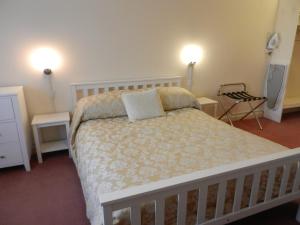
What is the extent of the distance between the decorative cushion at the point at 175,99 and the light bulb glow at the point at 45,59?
1251 millimetres

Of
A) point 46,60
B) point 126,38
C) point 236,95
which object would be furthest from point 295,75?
point 46,60

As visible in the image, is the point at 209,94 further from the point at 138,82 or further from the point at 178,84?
Result: the point at 138,82

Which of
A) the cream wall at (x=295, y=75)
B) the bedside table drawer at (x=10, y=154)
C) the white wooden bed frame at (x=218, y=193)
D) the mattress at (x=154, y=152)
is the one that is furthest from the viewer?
the cream wall at (x=295, y=75)

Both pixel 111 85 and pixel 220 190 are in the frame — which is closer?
pixel 220 190

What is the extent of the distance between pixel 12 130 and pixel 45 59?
0.86 metres

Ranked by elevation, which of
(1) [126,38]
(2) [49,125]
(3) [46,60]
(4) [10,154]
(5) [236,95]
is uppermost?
(1) [126,38]

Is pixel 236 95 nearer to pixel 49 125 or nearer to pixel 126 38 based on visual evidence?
pixel 126 38

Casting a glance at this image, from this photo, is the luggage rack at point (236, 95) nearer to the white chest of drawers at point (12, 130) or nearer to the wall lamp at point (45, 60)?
the wall lamp at point (45, 60)

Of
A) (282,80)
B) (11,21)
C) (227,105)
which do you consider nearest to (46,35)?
(11,21)

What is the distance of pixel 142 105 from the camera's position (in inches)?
102

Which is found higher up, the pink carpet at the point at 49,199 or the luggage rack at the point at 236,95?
the luggage rack at the point at 236,95

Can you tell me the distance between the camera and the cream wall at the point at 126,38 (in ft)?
8.44

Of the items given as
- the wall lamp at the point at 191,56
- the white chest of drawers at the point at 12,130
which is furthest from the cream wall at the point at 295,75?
the white chest of drawers at the point at 12,130

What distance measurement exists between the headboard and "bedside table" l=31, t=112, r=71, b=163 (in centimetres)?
29
